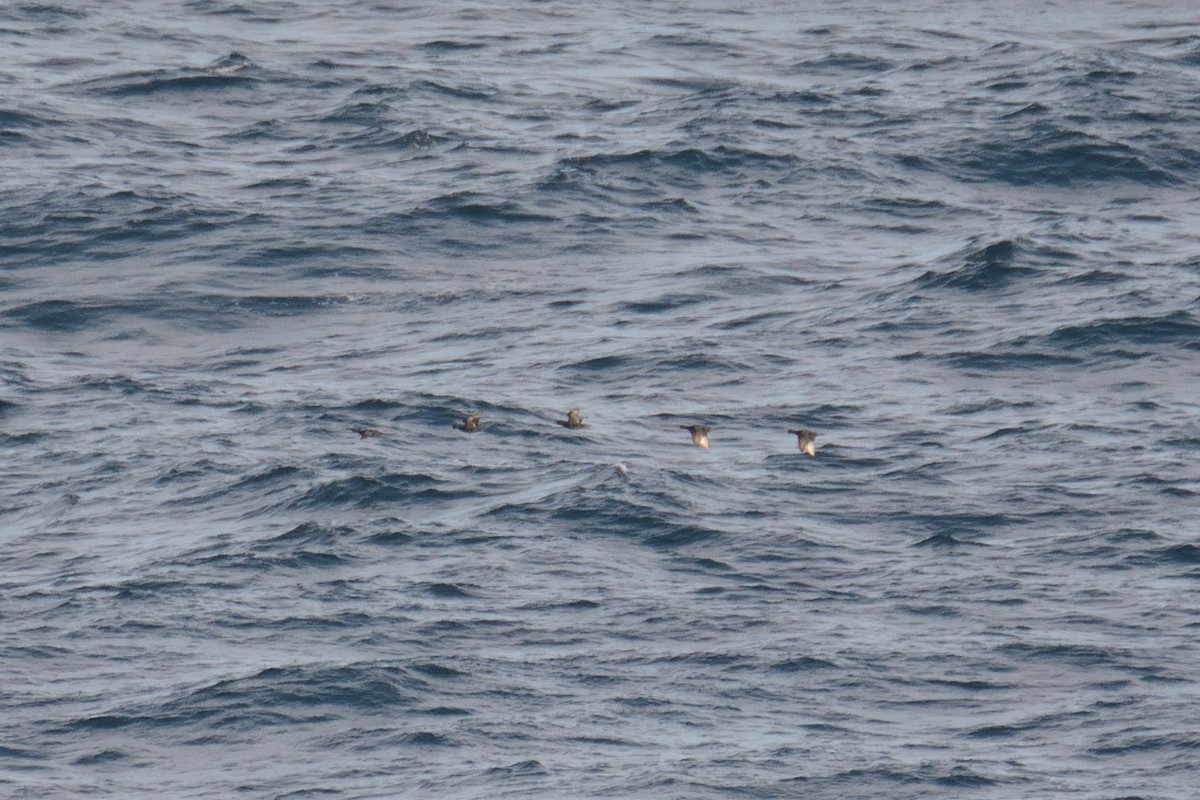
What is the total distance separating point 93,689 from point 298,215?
24415 millimetres

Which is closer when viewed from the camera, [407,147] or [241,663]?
[241,663]

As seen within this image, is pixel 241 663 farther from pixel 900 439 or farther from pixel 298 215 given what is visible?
pixel 298 215

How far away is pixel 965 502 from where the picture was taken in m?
44.2

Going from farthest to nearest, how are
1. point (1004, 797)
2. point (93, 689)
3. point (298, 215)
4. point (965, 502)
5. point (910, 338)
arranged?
1. point (298, 215)
2. point (910, 338)
3. point (965, 502)
4. point (93, 689)
5. point (1004, 797)

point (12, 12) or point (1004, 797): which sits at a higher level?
point (12, 12)

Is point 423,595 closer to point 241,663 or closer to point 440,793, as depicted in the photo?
point 241,663

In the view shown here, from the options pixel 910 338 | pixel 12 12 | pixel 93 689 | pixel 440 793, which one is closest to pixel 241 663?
pixel 93 689

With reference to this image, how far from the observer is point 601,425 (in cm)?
4831

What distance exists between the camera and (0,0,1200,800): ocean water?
123ft

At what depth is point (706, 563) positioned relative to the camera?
42438 mm

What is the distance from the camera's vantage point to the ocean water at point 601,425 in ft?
123

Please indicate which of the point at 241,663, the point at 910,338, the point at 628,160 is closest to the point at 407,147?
the point at 628,160

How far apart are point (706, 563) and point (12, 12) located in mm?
50844

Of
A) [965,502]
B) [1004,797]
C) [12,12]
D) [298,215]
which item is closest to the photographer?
[1004,797]
